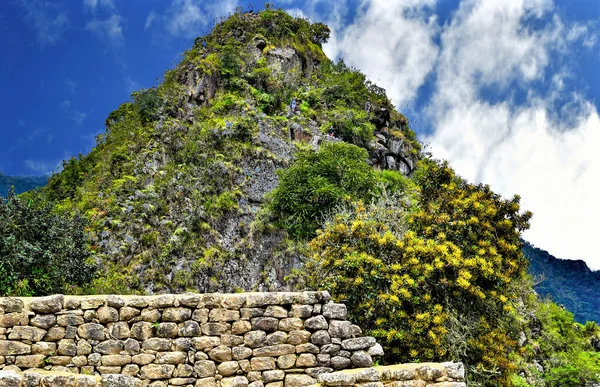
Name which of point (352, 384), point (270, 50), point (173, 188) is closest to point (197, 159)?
point (173, 188)

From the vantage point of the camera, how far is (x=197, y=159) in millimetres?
24609

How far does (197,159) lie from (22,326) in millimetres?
18225

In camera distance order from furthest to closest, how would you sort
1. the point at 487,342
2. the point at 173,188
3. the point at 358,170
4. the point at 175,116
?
the point at 175,116 < the point at 173,188 < the point at 358,170 < the point at 487,342

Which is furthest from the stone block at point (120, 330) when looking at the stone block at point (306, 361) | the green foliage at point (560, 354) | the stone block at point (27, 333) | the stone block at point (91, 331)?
the green foliage at point (560, 354)

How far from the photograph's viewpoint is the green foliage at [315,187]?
1894 centimetres

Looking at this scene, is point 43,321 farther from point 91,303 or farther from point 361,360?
point 361,360

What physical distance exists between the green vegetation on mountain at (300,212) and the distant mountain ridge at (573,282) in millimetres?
12089

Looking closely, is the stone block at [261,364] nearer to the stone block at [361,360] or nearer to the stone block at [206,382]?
the stone block at [206,382]

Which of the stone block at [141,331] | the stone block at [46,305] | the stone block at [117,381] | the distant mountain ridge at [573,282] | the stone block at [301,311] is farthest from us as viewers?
the distant mountain ridge at [573,282]

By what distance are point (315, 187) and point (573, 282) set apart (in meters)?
47.2

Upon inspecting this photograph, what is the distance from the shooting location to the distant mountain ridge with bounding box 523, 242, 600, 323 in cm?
4597

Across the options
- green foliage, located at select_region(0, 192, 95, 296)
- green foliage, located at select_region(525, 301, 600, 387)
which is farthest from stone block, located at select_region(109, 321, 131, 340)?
green foliage, located at select_region(525, 301, 600, 387)

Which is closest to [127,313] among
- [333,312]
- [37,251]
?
[333,312]

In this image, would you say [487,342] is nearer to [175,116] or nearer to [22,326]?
[22,326]
